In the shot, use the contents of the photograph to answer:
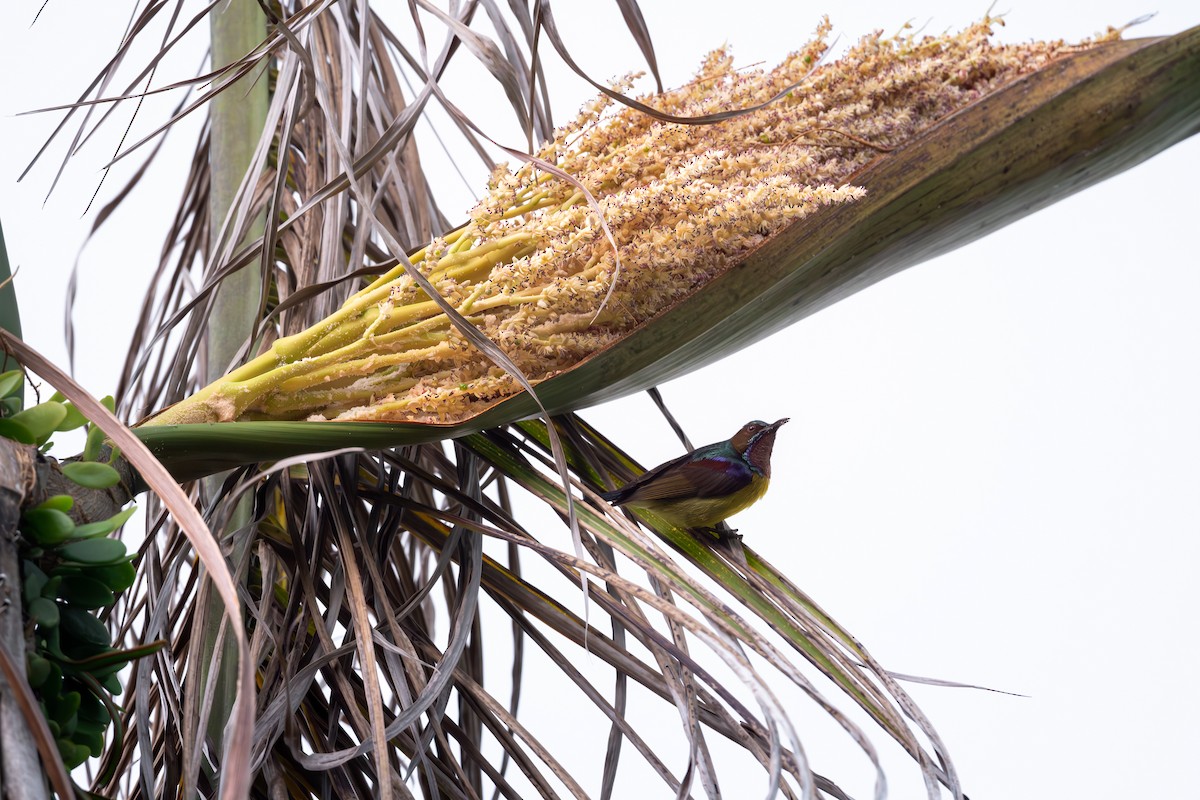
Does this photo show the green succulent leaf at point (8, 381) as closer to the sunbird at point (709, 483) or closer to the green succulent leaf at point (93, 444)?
the green succulent leaf at point (93, 444)

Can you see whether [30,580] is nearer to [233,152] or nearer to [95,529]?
[95,529]

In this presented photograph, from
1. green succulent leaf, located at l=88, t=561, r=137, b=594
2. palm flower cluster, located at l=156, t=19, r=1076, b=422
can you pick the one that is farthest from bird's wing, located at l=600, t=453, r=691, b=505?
green succulent leaf, located at l=88, t=561, r=137, b=594

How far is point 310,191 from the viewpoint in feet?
2.70

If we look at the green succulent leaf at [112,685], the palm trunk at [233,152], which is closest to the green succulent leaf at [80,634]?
the green succulent leaf at [112,685]

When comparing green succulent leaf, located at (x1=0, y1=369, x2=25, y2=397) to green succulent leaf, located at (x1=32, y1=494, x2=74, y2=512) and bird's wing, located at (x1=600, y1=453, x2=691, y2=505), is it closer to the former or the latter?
green succulent leaf, located at (x1=32, y1=494, x2=74, y2=512)

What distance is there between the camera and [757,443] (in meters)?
0.64

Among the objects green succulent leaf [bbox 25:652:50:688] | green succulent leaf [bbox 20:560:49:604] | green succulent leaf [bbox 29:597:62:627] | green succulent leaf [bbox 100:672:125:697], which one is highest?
green succulent leaf [bbox 20:560:49:604]

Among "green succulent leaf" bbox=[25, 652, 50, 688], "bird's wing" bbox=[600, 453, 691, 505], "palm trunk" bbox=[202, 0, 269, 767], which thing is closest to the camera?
"green succulent leaf" bbox=[25, 652, 50, 688]

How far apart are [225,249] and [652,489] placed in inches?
14.5

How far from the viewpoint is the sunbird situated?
1.98ft

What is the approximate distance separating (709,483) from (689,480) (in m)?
0.01

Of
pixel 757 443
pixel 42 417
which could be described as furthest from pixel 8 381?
pixel 757 443

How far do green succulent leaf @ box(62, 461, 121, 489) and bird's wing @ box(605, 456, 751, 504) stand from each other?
0.98 feet

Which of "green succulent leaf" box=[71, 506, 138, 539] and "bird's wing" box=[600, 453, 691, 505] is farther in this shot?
"bird's wing" box=[600, 453, 691, 505]
